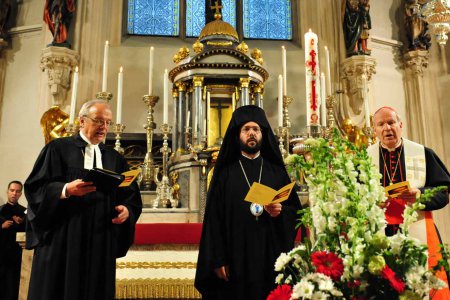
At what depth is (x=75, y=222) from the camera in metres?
2.73

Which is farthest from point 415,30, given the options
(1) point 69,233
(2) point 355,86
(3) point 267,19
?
(1) point 69,233

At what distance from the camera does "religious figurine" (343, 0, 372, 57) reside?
296 inches

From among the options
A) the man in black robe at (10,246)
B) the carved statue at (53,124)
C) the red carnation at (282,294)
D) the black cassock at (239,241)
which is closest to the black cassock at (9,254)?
the man in black robe at (10,246)

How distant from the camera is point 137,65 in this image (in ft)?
25.4

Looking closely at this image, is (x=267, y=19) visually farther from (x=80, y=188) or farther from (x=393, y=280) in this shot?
(x=393, y=280)

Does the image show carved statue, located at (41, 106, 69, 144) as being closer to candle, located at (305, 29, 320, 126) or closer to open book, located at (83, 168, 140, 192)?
candle, located at (305, 29, 320, 126)

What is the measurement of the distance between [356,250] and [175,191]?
3461 mm

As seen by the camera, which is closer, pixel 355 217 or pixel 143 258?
pixel 355 217

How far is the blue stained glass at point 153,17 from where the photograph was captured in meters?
8.30

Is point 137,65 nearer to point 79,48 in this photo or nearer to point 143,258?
point 79,48

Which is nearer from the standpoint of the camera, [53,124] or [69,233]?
[69,233]

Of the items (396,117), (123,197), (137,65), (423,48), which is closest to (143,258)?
(123,197)

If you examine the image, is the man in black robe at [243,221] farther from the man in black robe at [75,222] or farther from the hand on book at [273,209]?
the man in black robe at [75,222]

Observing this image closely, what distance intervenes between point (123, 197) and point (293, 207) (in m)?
1.09
